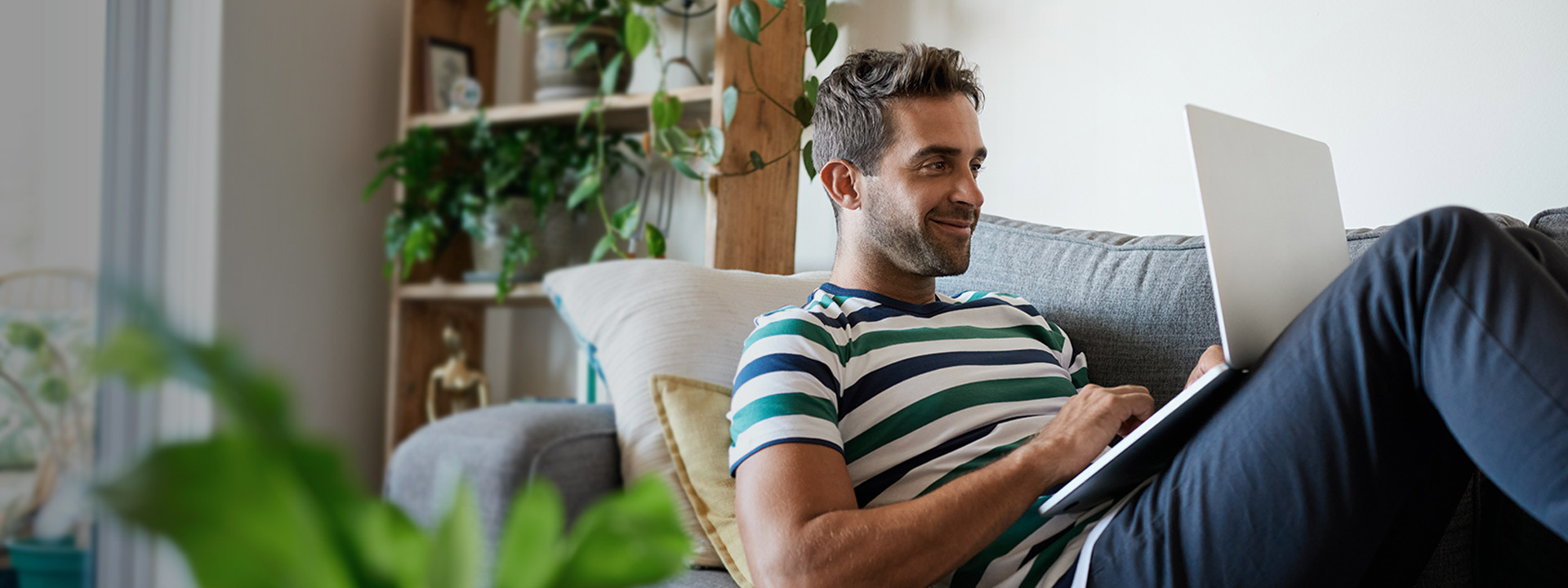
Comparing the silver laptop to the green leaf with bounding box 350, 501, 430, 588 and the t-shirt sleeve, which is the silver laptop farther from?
the green leaf with bounding box 350, 501, 430, 588

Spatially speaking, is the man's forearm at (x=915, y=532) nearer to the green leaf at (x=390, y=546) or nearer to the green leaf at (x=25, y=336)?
the green leaf at (x=390, y=546)

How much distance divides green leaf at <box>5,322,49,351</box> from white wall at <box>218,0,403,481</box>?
0.38 metres

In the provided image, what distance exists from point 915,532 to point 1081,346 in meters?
0.52

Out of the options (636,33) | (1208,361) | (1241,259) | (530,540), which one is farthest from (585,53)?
(530,540)

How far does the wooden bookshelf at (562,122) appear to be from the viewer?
200 cm

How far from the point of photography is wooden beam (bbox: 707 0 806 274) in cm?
198

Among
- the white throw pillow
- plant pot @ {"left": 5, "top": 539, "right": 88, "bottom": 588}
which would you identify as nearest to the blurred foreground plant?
the white throw pillow

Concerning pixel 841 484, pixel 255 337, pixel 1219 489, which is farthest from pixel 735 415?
pixel 255 337

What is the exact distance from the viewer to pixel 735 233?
6.56 feet

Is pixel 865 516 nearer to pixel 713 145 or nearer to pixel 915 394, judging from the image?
pixel 915 394

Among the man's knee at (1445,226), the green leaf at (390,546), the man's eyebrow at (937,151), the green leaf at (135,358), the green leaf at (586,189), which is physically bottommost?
the green leaf at (390,546)

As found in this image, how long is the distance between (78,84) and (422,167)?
69cm

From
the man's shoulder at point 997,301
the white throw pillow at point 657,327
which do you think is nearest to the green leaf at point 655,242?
the white throw pillow at point 657,327

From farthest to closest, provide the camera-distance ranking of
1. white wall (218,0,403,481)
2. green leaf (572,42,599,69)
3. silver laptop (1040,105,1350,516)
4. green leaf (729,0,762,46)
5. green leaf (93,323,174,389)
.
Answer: white wall (218,0,403,481) → green leaf (572,42,599,69) → green leaf (729,0,762,46) → silver laptop (1040,105,1350,516) → green leaf (93,323,174,389)
